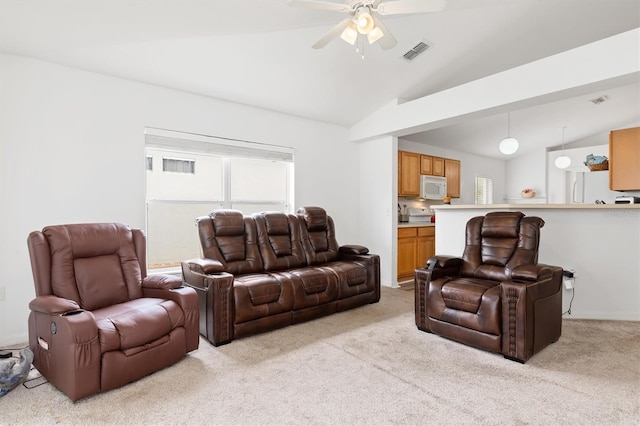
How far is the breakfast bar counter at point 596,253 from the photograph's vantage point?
11.6ft

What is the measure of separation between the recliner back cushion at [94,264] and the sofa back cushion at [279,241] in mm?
1347

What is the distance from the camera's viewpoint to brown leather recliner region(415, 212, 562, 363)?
257cm

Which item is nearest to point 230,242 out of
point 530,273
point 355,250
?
point 355,250

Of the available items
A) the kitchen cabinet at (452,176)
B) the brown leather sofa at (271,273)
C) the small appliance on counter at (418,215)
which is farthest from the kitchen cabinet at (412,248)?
the kitchen cabinet at (452,176)

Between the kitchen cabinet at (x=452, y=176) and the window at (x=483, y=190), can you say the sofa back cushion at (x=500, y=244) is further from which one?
the window at (x=483, y=190)

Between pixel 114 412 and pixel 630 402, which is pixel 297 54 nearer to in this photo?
pixel 114 412

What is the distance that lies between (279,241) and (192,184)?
129 centimetres

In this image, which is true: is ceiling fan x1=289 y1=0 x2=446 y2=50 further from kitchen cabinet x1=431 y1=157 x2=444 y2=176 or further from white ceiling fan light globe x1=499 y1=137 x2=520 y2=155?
kitchen cabinet x1=431 y1=157 x2=444 y2=176

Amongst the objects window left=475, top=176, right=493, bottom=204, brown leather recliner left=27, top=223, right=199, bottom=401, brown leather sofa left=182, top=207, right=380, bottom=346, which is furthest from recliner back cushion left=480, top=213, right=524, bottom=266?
window left=475, top=176, right=493, bottom=204

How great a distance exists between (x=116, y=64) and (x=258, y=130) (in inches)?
67.9

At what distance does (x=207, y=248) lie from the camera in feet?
11.4

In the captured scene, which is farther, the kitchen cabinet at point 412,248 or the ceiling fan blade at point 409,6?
the kitchen cabinet at point 412,248

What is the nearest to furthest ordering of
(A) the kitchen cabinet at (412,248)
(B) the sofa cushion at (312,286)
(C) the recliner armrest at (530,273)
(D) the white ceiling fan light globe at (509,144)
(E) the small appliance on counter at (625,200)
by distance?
(C) the recliner armrest at (530,273) < (B) the sofa cushion at (312,286) < (E) the small appliance on counter at (625,200) < (D) the white ceiling fan light globe at (509,144) < (A) the kitchen cabinet at (412,248)

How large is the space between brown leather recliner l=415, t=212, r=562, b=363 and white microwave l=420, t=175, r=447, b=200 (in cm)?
275
